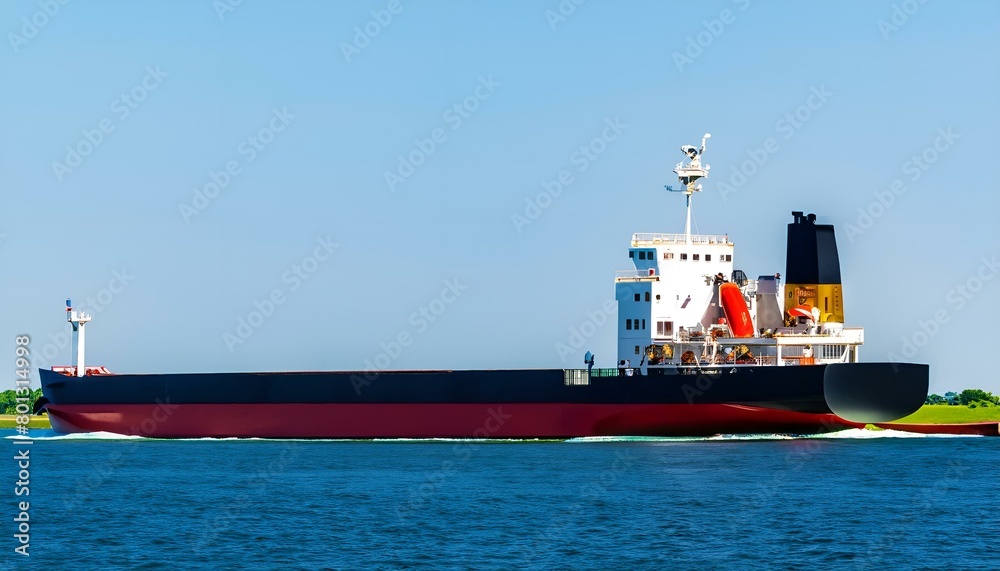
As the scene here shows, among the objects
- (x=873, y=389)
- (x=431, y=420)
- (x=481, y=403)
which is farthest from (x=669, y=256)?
(x=431, y=420)

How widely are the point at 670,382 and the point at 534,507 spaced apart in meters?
13.1

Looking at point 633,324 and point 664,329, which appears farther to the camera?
point 633,324

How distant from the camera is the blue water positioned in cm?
2394

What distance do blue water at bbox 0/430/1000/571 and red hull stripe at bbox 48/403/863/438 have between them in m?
0.72

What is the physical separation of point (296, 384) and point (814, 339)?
17141 millimetres

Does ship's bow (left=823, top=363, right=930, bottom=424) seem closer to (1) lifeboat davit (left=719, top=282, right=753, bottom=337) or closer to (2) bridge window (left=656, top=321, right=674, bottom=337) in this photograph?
(1) lifeboat davit (left=719, top=282, right=753, bottom=337)

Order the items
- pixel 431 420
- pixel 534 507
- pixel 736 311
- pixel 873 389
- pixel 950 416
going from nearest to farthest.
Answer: pixel 534 507
pixel 873 389
pixel 736 311
pixel 431 420
pixel 950 416

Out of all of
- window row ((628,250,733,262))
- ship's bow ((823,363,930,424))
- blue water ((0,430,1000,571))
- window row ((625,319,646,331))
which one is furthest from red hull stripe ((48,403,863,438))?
window row ((628,250,733,262))

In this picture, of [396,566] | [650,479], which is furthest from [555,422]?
[396,566]

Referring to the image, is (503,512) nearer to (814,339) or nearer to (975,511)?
(975,511)

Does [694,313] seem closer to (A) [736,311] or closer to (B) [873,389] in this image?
(A) [736,311]

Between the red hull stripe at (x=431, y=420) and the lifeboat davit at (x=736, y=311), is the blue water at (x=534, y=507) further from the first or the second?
the lifeboat davit at (x=736, y=311)

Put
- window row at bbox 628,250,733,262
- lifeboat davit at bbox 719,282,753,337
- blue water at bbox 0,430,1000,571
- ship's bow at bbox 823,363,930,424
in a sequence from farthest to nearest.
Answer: window row at bbox 628,250,733,262 < lifeboat davit at bbox 719,282,753,337 < ship's bow at bbox 823,363,930,424 < blue water at bbox 0,430,1000,571

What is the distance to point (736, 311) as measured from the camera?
42.7m
